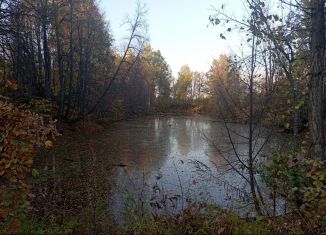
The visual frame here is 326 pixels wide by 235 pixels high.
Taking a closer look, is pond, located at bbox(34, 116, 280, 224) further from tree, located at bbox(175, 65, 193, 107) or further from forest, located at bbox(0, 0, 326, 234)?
tree, located at bbox(175, 65, 193, 107)

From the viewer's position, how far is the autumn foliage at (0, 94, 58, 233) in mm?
2699

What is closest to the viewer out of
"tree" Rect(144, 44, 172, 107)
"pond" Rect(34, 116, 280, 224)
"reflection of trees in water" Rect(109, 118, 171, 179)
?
"pond" Rect(34, 116, 280, 224)

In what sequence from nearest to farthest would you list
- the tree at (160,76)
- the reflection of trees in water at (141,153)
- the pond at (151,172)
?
1. the pond at (151,172)
2. the reflection of trees in water at (141,153)
3. the tree at (160,76)

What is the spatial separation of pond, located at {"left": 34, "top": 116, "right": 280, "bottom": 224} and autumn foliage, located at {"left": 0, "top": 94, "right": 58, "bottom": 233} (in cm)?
273

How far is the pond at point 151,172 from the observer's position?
666 centimetres

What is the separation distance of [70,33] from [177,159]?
45.3 feet

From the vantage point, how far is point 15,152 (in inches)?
109

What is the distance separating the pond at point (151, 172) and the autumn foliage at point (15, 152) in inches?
107

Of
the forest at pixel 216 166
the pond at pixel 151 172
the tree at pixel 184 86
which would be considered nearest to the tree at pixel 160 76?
the tree at pixel 184 86

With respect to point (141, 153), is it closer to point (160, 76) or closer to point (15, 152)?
point (15, 152)

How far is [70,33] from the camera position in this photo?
22.1 metres

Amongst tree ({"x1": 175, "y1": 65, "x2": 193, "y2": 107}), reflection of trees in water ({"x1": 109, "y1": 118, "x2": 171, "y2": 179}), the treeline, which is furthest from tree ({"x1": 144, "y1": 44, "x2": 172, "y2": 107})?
reflection of trees in water ({"x1": 109, "y1": 118, "x2": 171, "y2": 179})

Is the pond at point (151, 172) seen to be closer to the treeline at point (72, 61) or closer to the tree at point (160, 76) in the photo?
the treeline at point (72, 61)

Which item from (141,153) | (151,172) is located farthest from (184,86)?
(151,172)
